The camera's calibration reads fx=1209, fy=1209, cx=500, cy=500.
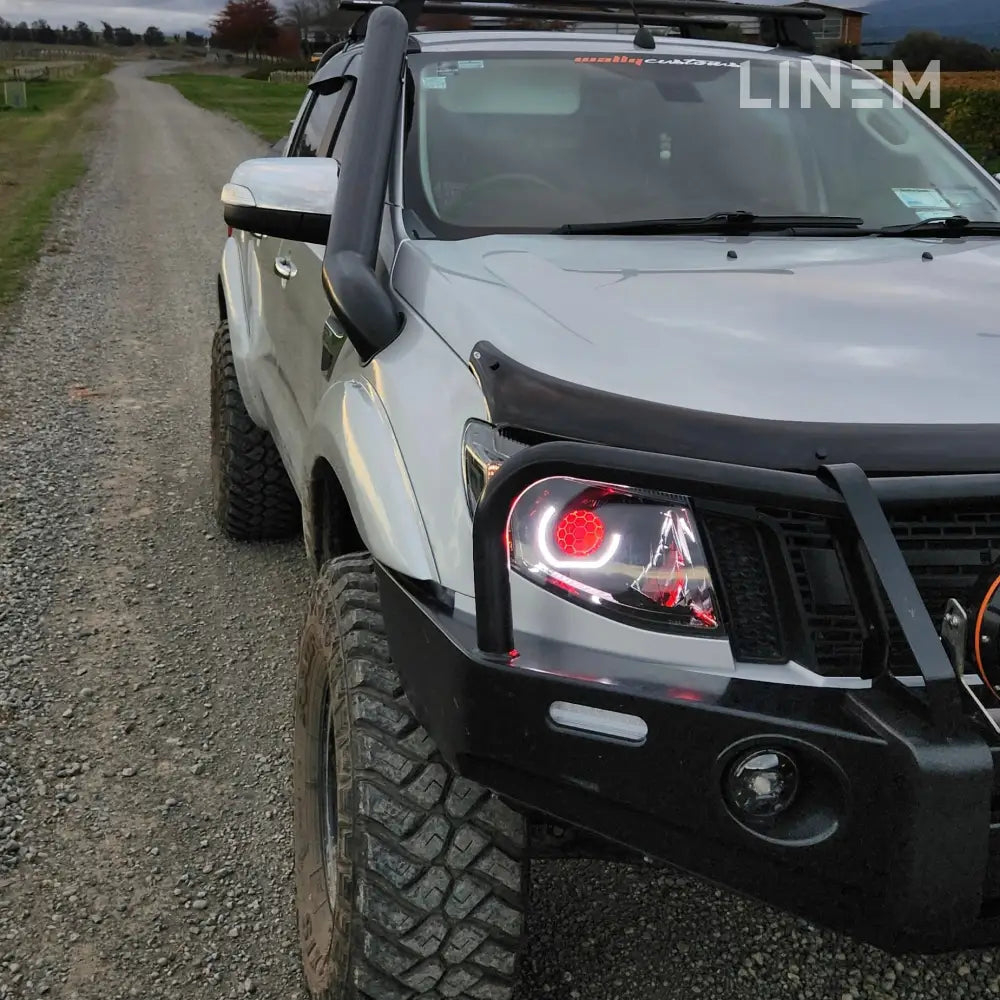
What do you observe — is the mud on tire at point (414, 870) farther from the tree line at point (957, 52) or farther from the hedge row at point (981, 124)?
the hedge row at point (981, 124)

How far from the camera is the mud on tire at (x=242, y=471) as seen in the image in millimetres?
4195

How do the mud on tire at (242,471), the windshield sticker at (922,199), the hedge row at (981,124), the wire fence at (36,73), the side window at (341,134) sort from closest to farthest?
the windshield sticker at (922,199), the side window at (341,134), the mud on tire at (242,471), the hedge row at (981,124), the wire fence at (36,73)

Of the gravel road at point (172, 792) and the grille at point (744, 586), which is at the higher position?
the grille at point (744, 586)

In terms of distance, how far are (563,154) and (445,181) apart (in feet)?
1.11

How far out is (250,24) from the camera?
321 feet

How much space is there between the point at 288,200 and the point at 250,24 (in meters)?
105

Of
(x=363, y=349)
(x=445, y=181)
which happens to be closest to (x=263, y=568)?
(x=445, y=181)

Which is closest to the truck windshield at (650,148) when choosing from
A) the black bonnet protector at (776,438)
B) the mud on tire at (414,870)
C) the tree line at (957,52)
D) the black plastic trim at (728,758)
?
the black bonnet protector at (776,438)

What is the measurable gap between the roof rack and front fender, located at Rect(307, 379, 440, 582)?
139cm

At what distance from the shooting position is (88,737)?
10.6ft

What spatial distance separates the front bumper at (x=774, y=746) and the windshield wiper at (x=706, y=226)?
1203 millimetres

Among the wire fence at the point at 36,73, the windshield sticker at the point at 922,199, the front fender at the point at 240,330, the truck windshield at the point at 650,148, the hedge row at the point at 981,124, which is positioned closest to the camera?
the truck windshield at the point at 650,148

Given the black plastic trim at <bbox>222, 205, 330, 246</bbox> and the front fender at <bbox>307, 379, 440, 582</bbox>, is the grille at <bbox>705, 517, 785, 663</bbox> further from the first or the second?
the black plastic trim at <bbox>222, 205, 330, 246</bbox>

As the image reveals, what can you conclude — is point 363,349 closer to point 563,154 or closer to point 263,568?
point 563,154
